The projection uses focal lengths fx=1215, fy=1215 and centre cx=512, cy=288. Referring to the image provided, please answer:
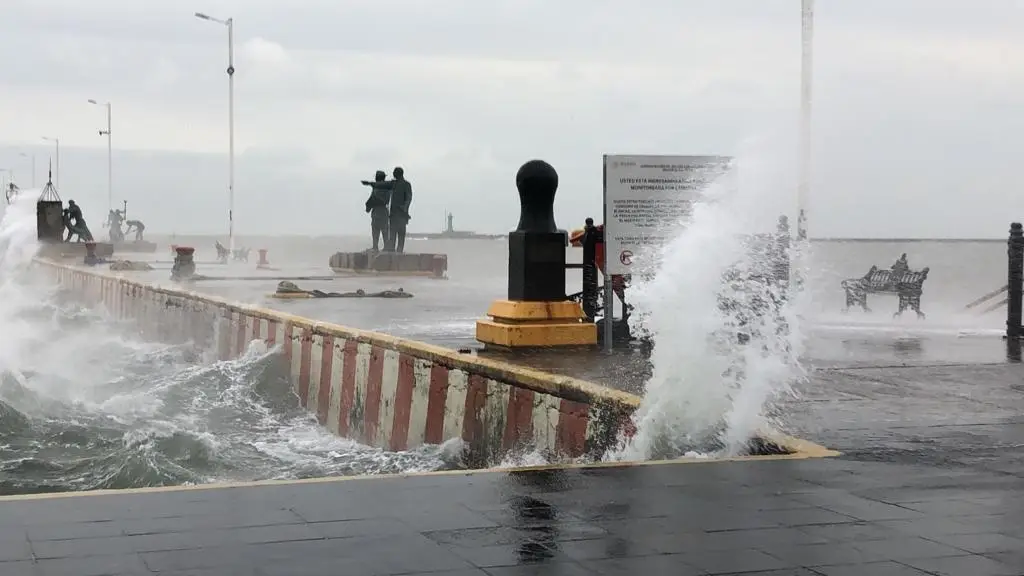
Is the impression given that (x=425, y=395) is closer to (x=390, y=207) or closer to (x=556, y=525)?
(x=556, y=525)

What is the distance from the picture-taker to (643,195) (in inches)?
452

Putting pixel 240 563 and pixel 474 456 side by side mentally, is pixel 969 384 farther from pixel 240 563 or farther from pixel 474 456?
pixel 240 563

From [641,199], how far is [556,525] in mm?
6862

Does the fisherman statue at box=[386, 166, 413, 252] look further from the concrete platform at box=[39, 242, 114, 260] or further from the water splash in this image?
the concrete platform at box=[39, 242, 114, 260]

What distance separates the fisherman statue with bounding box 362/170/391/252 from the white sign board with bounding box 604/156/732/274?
78.5 feet

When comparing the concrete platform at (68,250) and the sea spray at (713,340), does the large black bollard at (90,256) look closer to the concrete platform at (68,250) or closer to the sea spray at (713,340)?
the concrete platform at (68,250)

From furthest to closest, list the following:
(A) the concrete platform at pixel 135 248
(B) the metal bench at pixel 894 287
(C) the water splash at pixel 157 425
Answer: (A) the concrete platform at pixel 135 248 < (B) the metal bench at pixel 894 287 < (C) the water splash at pixel 157 425

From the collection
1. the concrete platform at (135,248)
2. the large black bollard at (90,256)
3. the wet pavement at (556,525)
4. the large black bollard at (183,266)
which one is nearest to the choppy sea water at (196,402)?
the wet pavement at (556,525)

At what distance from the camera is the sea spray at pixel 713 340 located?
727cm

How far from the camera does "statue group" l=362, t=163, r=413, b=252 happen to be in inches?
1375

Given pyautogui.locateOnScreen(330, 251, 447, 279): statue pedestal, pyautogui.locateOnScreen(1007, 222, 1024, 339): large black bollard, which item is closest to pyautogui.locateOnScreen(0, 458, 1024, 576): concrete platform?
pyautogui.locateOnScreen(1007, 222, 1024, 339): large black bollard

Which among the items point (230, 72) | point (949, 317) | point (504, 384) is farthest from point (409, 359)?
point (230, 72)

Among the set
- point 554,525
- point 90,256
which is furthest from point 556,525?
point 90,256

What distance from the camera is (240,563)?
4250mm
